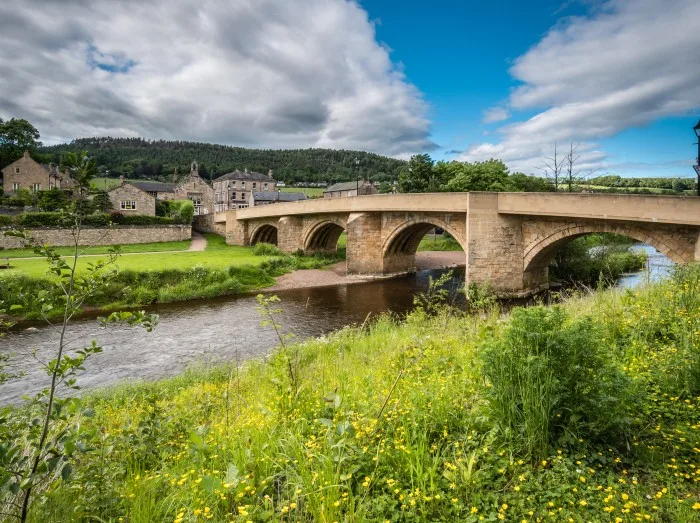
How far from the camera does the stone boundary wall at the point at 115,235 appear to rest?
88.8 ft

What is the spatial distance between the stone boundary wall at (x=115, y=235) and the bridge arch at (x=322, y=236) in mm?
12293

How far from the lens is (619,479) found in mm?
2352

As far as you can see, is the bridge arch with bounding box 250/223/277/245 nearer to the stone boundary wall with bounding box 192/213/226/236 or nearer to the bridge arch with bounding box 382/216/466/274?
the stone boundary wall with bounding box 192/213/226/236

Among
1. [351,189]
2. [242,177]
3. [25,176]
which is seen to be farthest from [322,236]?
[25,176]

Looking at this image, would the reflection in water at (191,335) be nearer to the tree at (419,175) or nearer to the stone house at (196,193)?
the tree at (419,175)

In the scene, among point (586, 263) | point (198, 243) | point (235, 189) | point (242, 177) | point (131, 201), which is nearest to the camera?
point (586, 263)

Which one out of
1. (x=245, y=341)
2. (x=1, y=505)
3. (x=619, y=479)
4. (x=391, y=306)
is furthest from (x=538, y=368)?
(x=391, y=306)

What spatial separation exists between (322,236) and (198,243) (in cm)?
1145

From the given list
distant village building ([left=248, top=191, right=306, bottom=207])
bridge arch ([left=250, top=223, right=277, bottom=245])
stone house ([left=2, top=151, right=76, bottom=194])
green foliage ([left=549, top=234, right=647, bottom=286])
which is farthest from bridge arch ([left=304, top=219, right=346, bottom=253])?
stone house ([left=2, top=151, right=76, bottom=194])

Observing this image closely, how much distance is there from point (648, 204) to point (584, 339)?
12496 millimetres

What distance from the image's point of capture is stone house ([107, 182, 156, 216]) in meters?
36.2

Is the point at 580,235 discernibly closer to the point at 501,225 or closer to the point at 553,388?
the point at 501,225

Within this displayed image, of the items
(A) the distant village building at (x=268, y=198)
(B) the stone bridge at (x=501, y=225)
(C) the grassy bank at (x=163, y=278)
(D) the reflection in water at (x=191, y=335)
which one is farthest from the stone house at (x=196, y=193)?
(D) the reflection in water at (x=191, y=335)

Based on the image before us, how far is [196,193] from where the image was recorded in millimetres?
56938
